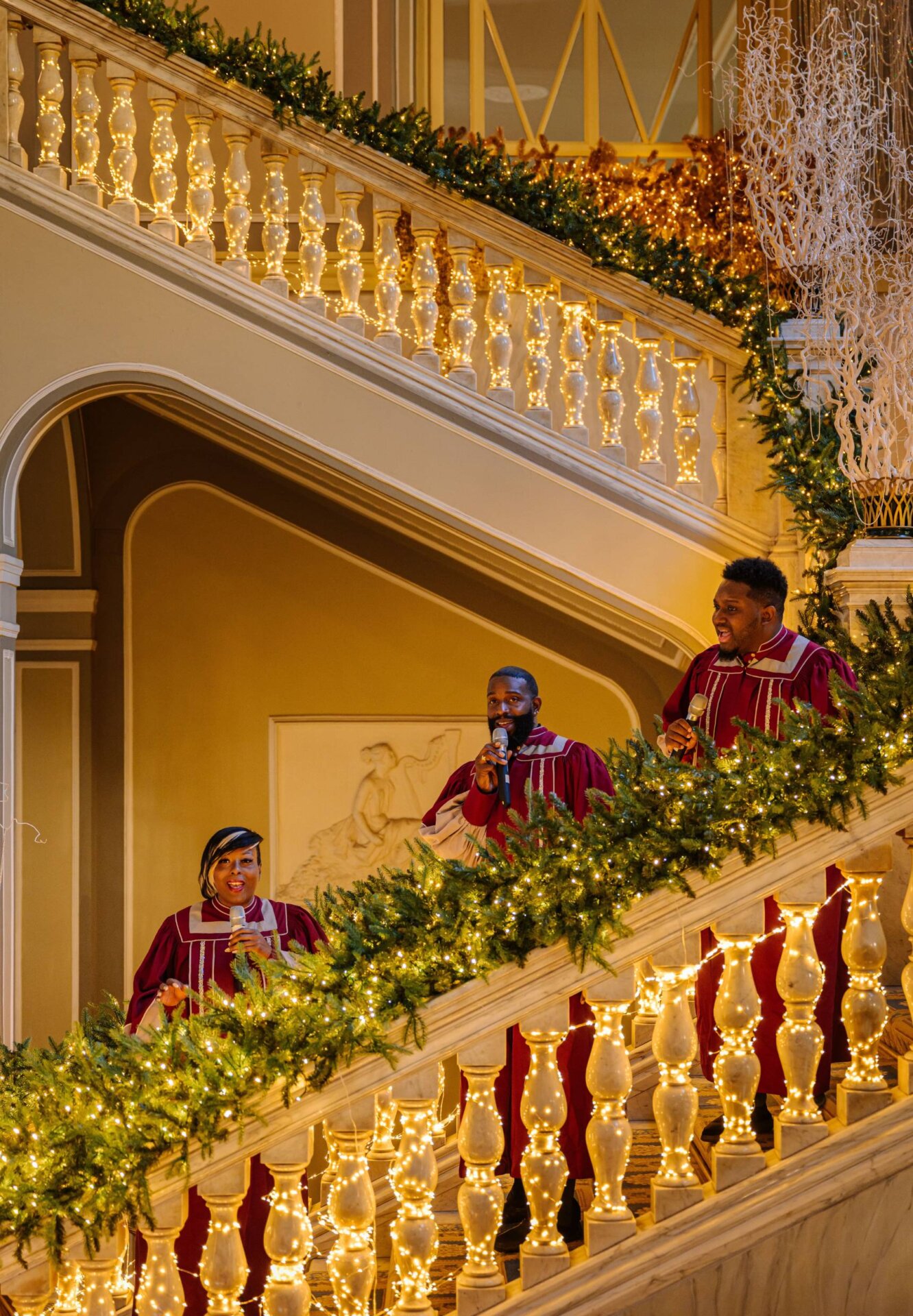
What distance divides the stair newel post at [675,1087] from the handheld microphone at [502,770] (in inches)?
52.4

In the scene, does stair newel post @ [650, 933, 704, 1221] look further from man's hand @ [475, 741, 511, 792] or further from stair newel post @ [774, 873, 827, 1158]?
man's hand @ [475, 741, 511, 792]

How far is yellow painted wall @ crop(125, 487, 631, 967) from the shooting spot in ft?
26.3

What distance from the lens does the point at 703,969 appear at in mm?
3723

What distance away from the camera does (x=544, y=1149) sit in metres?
2.81

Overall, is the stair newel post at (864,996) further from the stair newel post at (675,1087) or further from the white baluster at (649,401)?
the white baluster at (649,401)

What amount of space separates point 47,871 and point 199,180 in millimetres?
4164

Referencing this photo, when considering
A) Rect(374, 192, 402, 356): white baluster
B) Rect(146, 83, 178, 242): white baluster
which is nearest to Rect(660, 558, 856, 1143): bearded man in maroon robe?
Rect(374, 192, 402, 356): white baluster

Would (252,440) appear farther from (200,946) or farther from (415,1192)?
(415,1192)

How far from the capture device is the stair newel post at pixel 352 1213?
8.96 feet

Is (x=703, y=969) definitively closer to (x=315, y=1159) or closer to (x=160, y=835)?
(x=315, y=1159)

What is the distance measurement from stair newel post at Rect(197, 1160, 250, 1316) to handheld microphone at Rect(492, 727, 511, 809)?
1.59 metres

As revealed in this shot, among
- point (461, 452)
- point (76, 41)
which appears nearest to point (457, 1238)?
point (461, 452)

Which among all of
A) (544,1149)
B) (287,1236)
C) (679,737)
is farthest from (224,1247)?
(679,737)

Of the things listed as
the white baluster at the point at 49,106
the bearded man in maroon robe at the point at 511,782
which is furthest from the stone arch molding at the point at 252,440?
the bearded man in maroon robe at the point at 511,782
